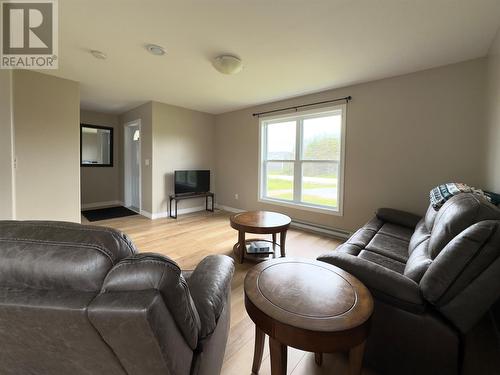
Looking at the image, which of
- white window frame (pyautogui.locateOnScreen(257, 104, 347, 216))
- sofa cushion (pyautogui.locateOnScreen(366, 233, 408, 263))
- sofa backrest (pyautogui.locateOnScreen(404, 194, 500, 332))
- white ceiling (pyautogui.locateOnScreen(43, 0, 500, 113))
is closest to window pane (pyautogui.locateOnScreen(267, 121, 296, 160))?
white window frame (pyautogui.locateOnScreen(257, 104, 347, 216))

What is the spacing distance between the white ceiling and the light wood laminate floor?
2.38m

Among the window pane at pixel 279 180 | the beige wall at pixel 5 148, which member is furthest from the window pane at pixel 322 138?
the beige wall at pixel 5 148

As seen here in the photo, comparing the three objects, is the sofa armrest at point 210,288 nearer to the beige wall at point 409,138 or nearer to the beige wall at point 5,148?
the beige wall at point 5,148

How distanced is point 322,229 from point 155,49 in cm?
346

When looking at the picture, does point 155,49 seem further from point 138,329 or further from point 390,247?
point 390,247

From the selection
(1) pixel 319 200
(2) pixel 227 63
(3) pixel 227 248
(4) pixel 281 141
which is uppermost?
(2) pixel 227 63

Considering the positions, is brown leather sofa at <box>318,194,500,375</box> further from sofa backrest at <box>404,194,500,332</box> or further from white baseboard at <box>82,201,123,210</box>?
white baseboard at <box>82,201,123,210</box>

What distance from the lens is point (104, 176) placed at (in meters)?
5.72

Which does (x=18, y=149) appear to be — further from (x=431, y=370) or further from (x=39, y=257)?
(x=431, y=370)

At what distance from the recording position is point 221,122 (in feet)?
17.9

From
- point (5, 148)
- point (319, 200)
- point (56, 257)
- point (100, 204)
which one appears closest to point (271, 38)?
point (56, 257)

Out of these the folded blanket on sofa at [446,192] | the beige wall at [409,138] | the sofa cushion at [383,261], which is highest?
the beige wall at [409,138]

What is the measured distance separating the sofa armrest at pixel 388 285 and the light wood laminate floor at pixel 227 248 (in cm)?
53

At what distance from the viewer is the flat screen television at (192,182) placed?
476 centimetres
